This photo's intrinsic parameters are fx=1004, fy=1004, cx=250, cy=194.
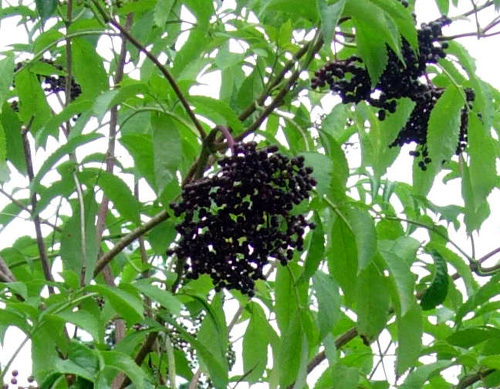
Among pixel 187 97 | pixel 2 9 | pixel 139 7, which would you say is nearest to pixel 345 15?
pixel 187 97

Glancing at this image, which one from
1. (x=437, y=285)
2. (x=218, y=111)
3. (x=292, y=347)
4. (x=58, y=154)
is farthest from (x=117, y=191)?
(x=437, y=285)

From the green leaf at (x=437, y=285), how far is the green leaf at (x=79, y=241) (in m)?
0.71

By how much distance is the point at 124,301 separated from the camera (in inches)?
69.6

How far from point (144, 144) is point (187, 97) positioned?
20 centimetres

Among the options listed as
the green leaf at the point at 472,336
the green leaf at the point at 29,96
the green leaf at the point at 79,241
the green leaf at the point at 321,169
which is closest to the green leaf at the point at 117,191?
the green leaf at the point at 79,241

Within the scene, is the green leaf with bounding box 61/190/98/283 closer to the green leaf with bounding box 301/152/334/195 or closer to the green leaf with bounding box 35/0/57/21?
the green leaf with bounding box 35/0/57/21

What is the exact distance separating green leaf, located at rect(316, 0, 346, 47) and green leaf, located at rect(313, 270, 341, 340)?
0.56 meters

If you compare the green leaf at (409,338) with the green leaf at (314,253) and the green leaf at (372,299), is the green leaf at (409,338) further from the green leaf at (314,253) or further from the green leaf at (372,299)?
the green leaf at (314,253)

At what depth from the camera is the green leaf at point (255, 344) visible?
7.63ft

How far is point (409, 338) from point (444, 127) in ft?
1.41

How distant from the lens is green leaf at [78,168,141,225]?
6.97 feet

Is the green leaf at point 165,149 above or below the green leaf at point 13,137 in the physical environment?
below

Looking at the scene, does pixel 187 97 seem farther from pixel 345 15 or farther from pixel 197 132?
pixel 345 15

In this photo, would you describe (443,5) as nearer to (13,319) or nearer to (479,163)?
(479,163)
